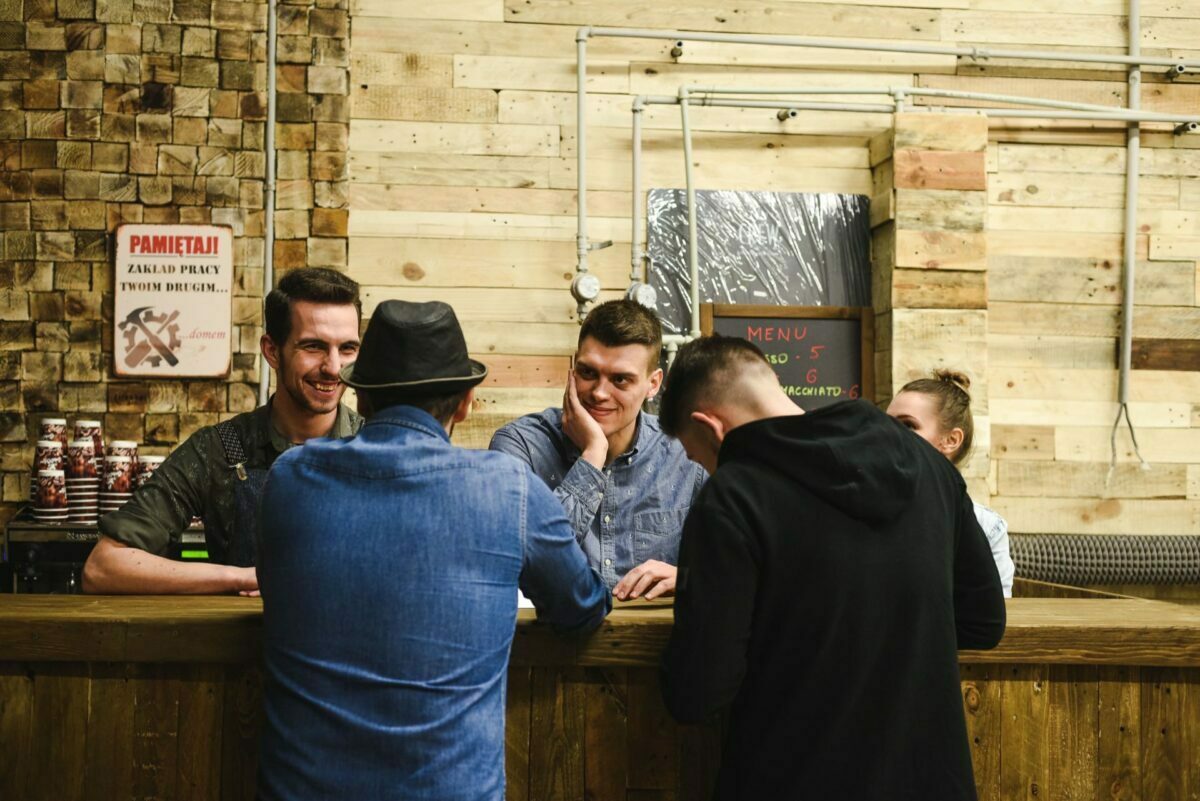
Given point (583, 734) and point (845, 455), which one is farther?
point (583, 734)

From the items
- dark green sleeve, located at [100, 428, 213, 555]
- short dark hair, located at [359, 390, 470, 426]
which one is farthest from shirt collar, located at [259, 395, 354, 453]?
short dark hair, located at [359, 390, 470, 426]

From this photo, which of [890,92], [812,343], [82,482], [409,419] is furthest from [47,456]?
[890,92]

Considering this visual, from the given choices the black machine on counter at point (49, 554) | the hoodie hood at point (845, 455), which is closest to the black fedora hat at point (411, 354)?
the hoodie hood at point (845, 455)

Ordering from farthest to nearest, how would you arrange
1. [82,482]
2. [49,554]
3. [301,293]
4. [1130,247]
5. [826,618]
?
[1130,247] < [82,482] < [49,554] < [301,293] < [826,618]

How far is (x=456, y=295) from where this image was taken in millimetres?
4281

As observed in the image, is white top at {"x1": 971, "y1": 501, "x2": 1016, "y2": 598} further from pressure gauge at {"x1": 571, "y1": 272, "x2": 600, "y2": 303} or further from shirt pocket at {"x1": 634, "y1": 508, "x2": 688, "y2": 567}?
pressure gauge at {"x1": 571, "y1": 272, "x2": 600, "y2": 303}

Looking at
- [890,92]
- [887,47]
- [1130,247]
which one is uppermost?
[887,47]

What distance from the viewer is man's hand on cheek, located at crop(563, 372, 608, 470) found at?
8.39 feet

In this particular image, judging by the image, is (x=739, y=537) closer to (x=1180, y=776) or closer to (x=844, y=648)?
(x=844, y=648)

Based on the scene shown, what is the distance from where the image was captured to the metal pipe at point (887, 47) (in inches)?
170

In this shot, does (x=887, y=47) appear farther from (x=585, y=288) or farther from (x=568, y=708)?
(x=568, y=708)

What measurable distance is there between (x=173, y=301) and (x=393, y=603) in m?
3.07

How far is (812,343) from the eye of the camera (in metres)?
4.38

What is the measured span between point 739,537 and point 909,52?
3.56m
